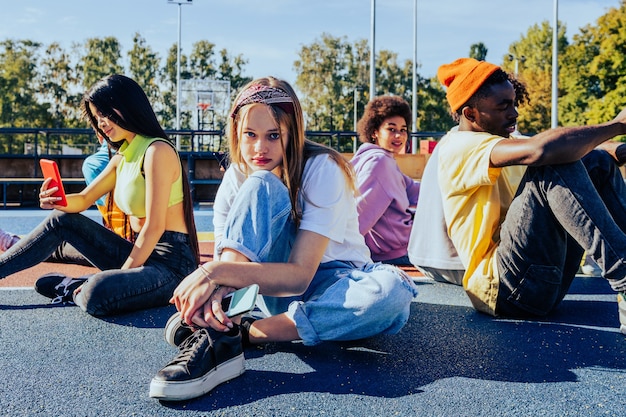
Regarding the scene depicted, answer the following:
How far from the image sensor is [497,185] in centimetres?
317

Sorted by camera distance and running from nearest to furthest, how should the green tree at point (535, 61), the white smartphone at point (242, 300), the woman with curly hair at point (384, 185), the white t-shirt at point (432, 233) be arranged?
the white smartphone at point (242, 300), the white t-shirt at point (432, 233), the woman with curly hair at point (384, 185), the green tree at point (535, 61)

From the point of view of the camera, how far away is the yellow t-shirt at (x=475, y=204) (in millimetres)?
3008

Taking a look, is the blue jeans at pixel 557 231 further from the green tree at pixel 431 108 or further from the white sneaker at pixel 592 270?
the green tree at pixel 431 108

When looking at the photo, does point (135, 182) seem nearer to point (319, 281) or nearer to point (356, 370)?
point (319, 281)

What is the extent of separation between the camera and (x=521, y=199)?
2803 mm

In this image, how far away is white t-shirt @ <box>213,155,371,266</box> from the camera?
2406 mm

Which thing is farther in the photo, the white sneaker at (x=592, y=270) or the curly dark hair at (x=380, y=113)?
the curly dark hair at (x=380, y=113)

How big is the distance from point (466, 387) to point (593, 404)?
42 centimetres

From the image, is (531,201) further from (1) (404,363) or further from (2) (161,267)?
(2) (161,267)

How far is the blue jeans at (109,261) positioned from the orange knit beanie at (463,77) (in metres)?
1.71

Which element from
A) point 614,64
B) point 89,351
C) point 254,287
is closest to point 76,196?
point 89,351

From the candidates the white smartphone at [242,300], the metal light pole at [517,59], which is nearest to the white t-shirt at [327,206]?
the white smartphone at [242,300]

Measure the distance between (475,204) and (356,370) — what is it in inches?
46.5

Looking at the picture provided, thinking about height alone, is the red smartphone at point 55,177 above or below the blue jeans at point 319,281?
above
